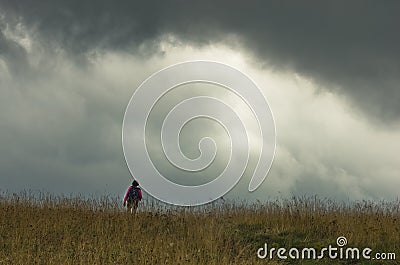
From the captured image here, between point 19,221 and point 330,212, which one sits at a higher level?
point 330,212

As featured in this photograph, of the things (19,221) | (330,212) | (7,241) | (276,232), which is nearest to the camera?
(7,241)

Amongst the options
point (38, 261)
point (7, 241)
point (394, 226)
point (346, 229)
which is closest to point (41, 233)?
point (7, 241)

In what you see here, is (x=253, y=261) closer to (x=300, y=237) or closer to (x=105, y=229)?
(x=300, y=237)

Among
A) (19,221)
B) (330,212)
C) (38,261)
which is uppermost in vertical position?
(330,212)

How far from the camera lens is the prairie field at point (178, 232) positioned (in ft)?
45.0

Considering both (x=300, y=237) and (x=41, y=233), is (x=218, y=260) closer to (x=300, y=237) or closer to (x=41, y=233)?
(x=300, y=237)

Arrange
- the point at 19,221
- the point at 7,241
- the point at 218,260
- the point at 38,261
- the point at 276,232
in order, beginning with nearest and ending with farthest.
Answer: the point at 38,261
the point at 218,260
the point at 7,241
the point at 276,232
the point at 19,221

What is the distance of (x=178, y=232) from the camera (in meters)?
16.9

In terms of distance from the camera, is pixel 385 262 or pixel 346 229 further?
pixel 346 229

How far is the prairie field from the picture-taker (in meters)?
13.7

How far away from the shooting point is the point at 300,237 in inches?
648

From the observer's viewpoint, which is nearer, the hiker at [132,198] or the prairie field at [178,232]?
the prairie field at [178,232]

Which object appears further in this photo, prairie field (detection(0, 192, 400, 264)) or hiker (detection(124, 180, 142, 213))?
hiker (detection(124, 180, 142, 213))

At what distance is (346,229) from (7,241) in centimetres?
1044
